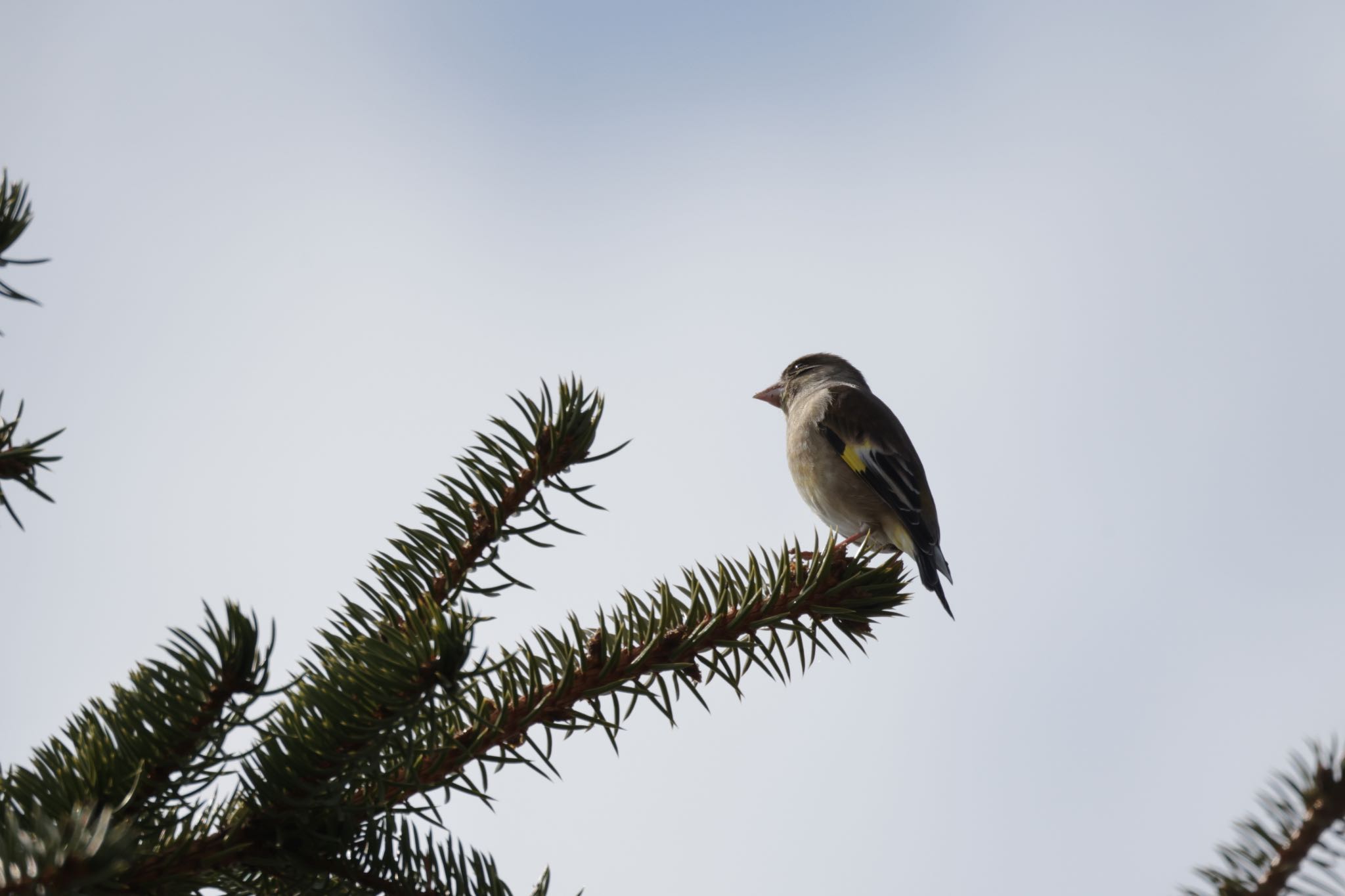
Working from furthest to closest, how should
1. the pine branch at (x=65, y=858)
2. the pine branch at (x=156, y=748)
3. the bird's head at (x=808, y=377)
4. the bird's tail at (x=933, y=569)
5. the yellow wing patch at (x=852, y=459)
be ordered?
the bird's head at (x=808, y=377)
the yellow wing patch at (x=852, y=459)
the bird's tail at (x=933, y=569)
the pine branch at (x=156, y=748)
the pine branch at (x=65, y=858)

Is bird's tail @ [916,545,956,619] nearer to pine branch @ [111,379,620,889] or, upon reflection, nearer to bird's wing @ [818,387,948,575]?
bird's wing @ [818,387,948,575]

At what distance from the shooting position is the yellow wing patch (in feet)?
17.6

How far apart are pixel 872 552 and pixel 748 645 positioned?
44cm

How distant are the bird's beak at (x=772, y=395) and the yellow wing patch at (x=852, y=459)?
170cm

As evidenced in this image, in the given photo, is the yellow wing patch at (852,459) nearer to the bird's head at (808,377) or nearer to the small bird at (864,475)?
the small bird at (864,475)

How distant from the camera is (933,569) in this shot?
492 cm

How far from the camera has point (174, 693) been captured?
4.49ft

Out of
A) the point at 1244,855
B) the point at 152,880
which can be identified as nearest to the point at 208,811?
the point at 152,880

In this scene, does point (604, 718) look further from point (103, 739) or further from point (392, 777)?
point (103, 739)

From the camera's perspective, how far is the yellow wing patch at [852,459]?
17.6ft

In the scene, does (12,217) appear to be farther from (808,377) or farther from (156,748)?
(808,377)

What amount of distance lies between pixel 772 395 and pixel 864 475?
1942 mm

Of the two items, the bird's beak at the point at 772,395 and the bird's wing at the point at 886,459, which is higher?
the bird's beak at the point at 772,395

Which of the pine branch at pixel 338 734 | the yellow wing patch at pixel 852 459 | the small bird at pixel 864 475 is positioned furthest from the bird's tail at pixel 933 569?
the pine branch at pixel 338 734
